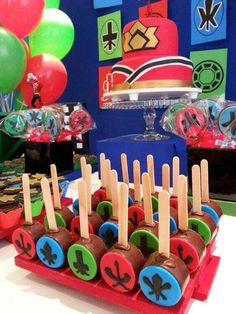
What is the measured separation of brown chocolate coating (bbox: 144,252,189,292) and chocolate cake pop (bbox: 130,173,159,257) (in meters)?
0.06

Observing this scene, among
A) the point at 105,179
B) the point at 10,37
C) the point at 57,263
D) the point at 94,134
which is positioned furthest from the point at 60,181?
the point at 94,134

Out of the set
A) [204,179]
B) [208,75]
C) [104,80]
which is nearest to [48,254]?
[204,179]

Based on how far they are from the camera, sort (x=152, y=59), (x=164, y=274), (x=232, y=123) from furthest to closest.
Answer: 1. (x=152, y=59)
2. (x=232, y=123)
3. (x=164, y=274)

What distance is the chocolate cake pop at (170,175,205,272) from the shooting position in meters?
0.41

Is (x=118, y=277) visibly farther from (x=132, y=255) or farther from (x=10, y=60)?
(x=10, y=60)

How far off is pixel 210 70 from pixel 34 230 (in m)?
1.01

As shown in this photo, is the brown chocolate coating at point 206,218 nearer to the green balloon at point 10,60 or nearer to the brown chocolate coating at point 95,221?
the brown chocolate coating at point 95,221

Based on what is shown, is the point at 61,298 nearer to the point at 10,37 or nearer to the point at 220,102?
the point at 220,102

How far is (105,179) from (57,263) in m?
0.24

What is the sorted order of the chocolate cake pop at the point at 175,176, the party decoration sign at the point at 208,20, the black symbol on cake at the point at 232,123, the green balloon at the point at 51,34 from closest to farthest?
1. the chocolate cake pop at the point at 175,176
2. the black symbol on cake at the point at 232,123
3. the party decoration sign at the point at 208,20
4. the green balloon at the point at 51,34

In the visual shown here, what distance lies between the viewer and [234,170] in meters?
0.72

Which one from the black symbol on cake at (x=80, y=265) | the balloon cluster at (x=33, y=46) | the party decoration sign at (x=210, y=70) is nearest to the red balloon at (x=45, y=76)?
the balloon cluster at (x=33, y=46)

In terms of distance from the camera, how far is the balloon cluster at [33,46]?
3.45 ft

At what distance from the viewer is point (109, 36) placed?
4.82ft
